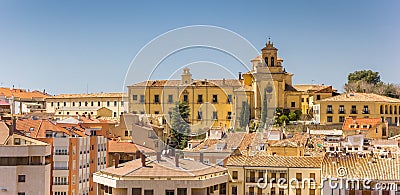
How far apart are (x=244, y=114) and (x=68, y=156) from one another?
20032mm

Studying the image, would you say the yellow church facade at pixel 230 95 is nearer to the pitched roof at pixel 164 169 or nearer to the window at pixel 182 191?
the pitched roof at pixel 164 169

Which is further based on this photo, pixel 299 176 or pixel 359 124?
pixel 359 124

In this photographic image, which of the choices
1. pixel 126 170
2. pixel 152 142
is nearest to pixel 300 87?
pixel 152 142

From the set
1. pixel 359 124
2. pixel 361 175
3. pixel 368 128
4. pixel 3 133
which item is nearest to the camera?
pixel 361 175

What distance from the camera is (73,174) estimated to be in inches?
1107

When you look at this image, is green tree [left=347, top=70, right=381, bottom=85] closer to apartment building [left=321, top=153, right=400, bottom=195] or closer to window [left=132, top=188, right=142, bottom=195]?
apartment building [left=321, top=153, right=400, bottom=195]

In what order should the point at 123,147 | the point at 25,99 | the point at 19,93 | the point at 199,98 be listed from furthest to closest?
the point at 19,93 → the point at 25,99 → the point at 199,98 → the point at 123,147

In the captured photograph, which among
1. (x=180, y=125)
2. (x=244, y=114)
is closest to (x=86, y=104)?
(x=180, y=125)

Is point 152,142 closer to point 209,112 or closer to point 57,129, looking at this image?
point 57,129

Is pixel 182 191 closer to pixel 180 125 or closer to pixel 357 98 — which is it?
pixel 180 125

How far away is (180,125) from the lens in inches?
1786

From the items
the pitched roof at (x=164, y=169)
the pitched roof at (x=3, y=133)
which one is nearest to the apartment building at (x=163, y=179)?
the pitched roof at (x=164, y=169)

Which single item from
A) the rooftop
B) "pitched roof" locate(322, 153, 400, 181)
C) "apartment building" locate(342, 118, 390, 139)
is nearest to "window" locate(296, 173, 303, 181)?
"pitched roof" locate(322, 153, 400, 181)

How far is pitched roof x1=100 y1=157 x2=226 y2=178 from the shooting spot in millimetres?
22703
